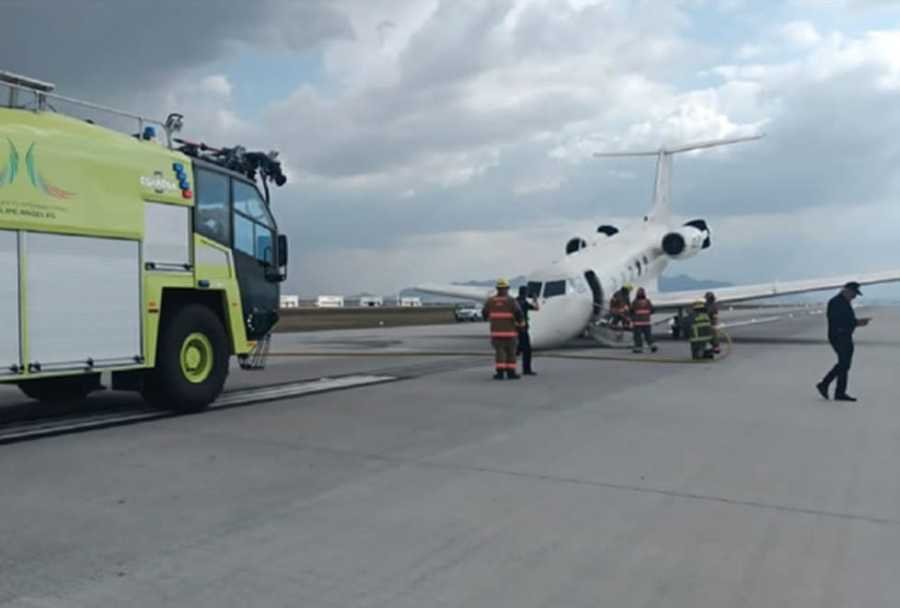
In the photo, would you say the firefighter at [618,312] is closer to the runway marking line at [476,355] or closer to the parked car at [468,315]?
the runway marking line at [476,355]

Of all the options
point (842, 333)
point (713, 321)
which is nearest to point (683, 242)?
point (713, 321)

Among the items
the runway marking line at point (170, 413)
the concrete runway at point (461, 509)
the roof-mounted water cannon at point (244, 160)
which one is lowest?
the concrete runway at point (461, 509)

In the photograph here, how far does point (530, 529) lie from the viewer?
5.36 m

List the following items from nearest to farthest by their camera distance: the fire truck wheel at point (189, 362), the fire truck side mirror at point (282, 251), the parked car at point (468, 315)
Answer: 1. the fire truck wheel at point (189, 362)
2. the fire truck side mirror at point (282, 251)
3. the parked car at point (468, 315)

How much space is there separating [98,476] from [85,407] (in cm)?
480

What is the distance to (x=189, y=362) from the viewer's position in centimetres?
1043

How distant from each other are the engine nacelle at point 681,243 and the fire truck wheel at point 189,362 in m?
23.4

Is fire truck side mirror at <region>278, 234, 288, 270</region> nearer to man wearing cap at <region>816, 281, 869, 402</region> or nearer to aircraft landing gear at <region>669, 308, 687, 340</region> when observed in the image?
man wearing cap at <region>816, 281, 869, 402</region>

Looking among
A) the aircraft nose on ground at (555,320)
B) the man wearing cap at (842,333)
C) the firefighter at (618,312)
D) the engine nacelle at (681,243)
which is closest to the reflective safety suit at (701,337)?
the aircraft nose on ground at (555,320)

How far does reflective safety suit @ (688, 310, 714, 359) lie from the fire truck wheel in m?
12.3

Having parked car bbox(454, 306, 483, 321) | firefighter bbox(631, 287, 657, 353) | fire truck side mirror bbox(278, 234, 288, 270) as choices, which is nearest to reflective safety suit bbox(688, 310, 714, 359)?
firefighter bbox(631, 287, 657, 353)

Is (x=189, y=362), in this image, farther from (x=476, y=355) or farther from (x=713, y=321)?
(x=713, y=321)

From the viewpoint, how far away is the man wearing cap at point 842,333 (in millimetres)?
11844

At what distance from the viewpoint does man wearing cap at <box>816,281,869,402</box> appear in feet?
38.9
